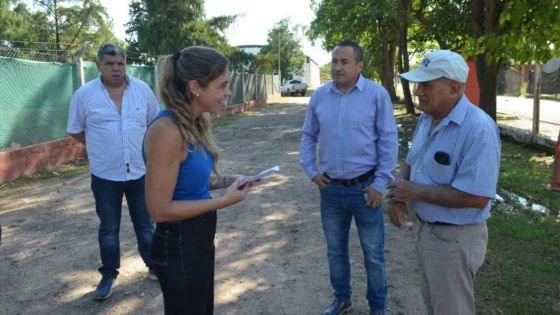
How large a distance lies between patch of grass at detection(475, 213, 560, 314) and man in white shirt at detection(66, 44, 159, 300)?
9.58ft

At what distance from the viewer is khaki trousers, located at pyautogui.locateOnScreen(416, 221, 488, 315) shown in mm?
2348

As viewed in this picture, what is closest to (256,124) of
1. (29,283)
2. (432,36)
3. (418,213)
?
(432,36)

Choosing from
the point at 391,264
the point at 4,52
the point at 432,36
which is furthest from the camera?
the point at 432,36

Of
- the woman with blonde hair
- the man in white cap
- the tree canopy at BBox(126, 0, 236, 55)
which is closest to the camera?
the woman with blonde hair

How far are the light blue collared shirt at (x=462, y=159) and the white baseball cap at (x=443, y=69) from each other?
15 centimetres

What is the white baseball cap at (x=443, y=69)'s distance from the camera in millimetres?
2301

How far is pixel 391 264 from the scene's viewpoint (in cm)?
454

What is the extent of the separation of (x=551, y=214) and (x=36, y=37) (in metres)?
41.0

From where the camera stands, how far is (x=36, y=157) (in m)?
8.64

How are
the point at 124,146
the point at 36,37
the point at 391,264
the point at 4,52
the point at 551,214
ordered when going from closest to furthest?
the point at 124,146 → the point at 391,264 → the point at 551,214 → the point at 4,52 → the point at 36,37

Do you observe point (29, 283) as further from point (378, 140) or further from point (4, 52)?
point (4, 52)

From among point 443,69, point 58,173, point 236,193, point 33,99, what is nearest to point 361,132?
point 443,69

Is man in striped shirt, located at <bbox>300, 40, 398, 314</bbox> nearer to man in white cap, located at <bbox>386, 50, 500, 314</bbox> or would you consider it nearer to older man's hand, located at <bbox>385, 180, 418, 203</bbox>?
older man's hand, located at <bbox>385, 180, 418, 203</bbox>

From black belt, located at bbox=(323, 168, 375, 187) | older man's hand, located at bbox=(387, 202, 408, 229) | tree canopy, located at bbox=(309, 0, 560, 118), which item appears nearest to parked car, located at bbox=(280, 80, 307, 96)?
tree canopy, located at bbox=(309, 0, 560, 118)
